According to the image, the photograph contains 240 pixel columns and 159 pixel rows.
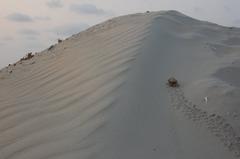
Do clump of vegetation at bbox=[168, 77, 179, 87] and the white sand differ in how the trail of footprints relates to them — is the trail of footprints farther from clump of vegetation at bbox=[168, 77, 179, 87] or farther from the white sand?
clump of vegetation at bbox=[168, 77, 179, 87]

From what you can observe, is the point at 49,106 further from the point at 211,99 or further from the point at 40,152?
the point at 211,99

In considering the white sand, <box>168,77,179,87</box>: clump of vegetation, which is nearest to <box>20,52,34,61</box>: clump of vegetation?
the white sand

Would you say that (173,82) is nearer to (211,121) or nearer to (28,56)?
(211,121)

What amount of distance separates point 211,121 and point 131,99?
1035mm

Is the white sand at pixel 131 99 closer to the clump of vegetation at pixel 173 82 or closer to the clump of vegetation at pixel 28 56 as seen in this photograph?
the clump of vegetation at pixel 173 82

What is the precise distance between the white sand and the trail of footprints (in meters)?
0.01

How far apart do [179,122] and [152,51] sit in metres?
2.09

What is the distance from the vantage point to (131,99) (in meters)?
5.90

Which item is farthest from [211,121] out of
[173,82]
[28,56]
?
[28,56]

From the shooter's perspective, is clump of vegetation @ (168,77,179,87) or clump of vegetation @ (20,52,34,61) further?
clump of vegetation @ (20,52,34,61)

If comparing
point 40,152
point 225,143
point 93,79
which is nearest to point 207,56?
point 93,79

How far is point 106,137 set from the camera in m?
5.20

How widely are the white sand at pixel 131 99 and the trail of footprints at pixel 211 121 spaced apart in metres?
0.01

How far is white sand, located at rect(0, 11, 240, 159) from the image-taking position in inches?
201
